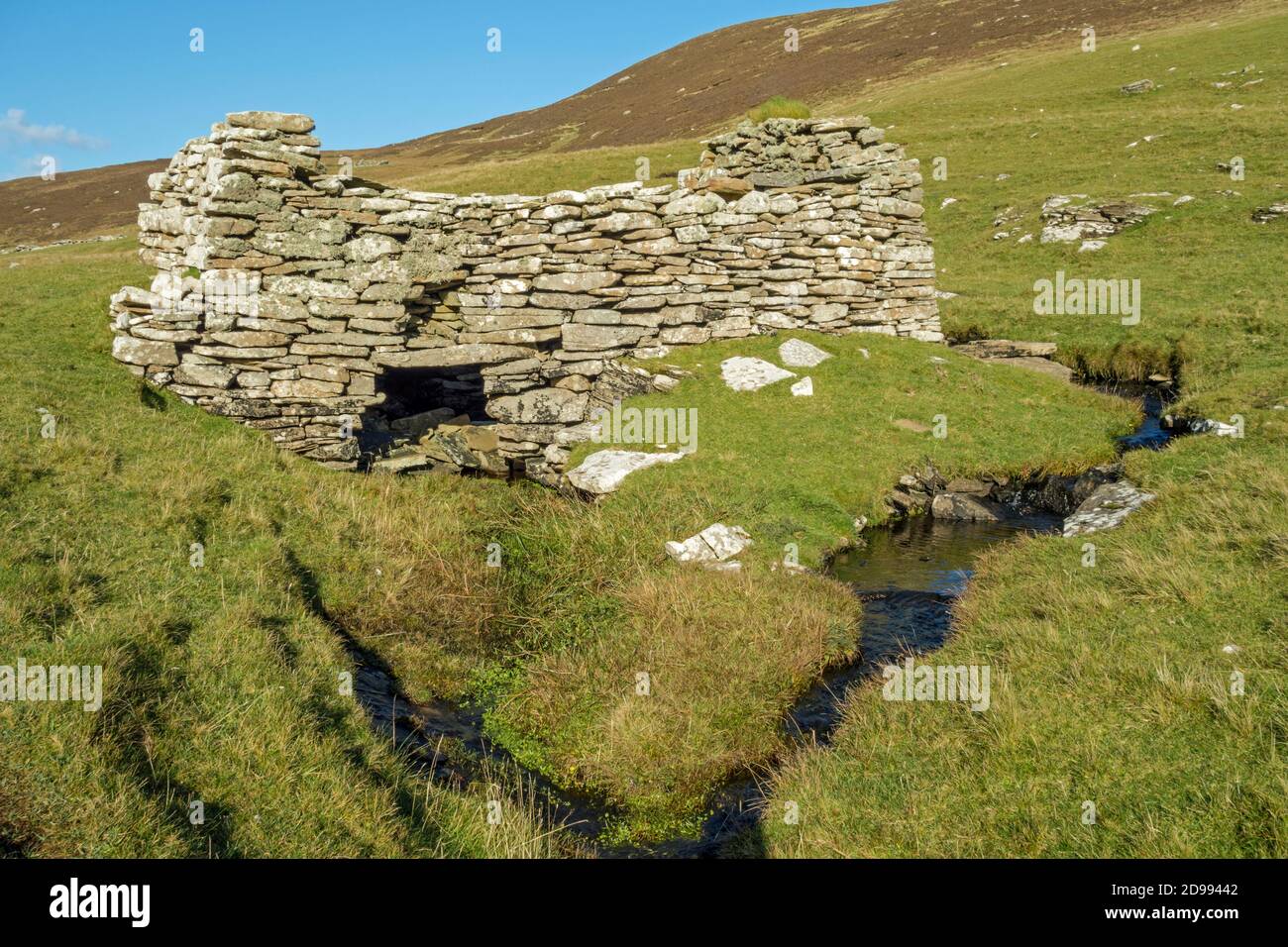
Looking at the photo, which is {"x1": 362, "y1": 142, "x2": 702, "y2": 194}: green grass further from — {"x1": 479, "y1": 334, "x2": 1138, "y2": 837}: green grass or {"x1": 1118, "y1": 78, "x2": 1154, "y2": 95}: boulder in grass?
{"x1": 1118, "y1": 78, "x2": 1154, "y2": 95}: boulder in grass

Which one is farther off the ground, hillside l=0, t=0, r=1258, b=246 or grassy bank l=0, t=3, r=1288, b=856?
hillside l=0, t=0, r=1258, b=246

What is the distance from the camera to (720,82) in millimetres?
76500

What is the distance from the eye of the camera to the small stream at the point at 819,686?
8.62 meters

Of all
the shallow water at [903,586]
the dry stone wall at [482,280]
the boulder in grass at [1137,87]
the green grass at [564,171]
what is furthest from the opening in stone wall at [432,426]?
the boulder in grass at [1137,87]

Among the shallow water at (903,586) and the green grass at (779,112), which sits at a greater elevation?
the green grass at (779,112)

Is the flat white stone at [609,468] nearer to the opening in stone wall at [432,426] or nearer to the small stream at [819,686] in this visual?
the opening in stone wall at [432,426]

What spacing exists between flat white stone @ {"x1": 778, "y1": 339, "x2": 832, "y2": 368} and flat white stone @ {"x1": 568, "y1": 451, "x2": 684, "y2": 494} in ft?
18.0

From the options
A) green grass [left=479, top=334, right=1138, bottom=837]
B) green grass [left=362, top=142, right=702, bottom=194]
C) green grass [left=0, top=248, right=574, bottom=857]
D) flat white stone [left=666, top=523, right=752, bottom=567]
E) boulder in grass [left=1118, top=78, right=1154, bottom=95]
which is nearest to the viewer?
green grass [left=0, top=248, right=574, bottom=857]

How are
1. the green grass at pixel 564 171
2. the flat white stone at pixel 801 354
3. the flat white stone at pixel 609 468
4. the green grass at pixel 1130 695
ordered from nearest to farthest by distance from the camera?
the green grass at pixel 1130 695, the flat white stone at pixel 609 468, the flat white stone at pixel 801 354, the green grass at pixel 564 171

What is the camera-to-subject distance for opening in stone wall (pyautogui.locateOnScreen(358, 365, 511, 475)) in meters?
19.5

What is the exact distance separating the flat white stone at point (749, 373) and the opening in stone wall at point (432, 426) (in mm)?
6062

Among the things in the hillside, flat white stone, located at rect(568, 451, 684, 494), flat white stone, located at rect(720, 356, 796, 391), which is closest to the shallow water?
flat white stone, located at rect(568, 451, 684, 494)

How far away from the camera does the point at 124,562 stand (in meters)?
10.2
